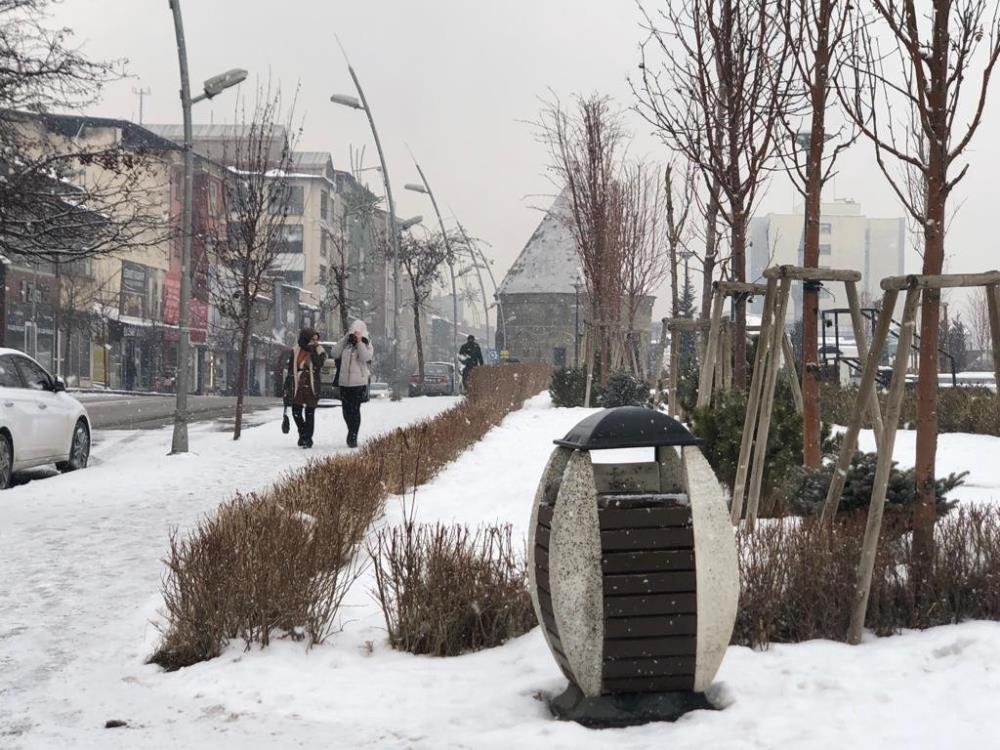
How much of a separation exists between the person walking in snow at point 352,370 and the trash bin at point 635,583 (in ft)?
41.0

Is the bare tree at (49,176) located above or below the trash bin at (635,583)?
above

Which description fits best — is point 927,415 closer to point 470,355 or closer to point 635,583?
point 635,583

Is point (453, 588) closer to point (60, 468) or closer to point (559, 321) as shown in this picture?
point (60, 468)

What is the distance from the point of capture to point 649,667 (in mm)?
4637

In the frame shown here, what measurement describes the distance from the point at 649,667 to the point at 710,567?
0.45 metres

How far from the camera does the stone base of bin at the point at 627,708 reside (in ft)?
15.0

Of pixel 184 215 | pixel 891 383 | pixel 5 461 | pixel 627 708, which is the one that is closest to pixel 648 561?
pixel 627 708

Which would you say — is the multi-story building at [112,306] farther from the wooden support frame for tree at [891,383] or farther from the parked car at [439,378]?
the wooden support frame for tree at [891,383]

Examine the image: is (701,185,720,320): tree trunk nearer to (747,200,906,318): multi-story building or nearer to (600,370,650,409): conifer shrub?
(600,370,650,409): conifer shrub

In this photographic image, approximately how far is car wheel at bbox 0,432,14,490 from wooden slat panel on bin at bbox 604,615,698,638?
9.97 meters

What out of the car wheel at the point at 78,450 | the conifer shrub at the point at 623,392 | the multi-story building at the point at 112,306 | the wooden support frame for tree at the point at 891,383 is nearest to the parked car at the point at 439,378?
the multi-story building at the point at 112,306

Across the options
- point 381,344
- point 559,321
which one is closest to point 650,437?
point 559,321

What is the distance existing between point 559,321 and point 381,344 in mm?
18659

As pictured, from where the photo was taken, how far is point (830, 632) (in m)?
5.57
